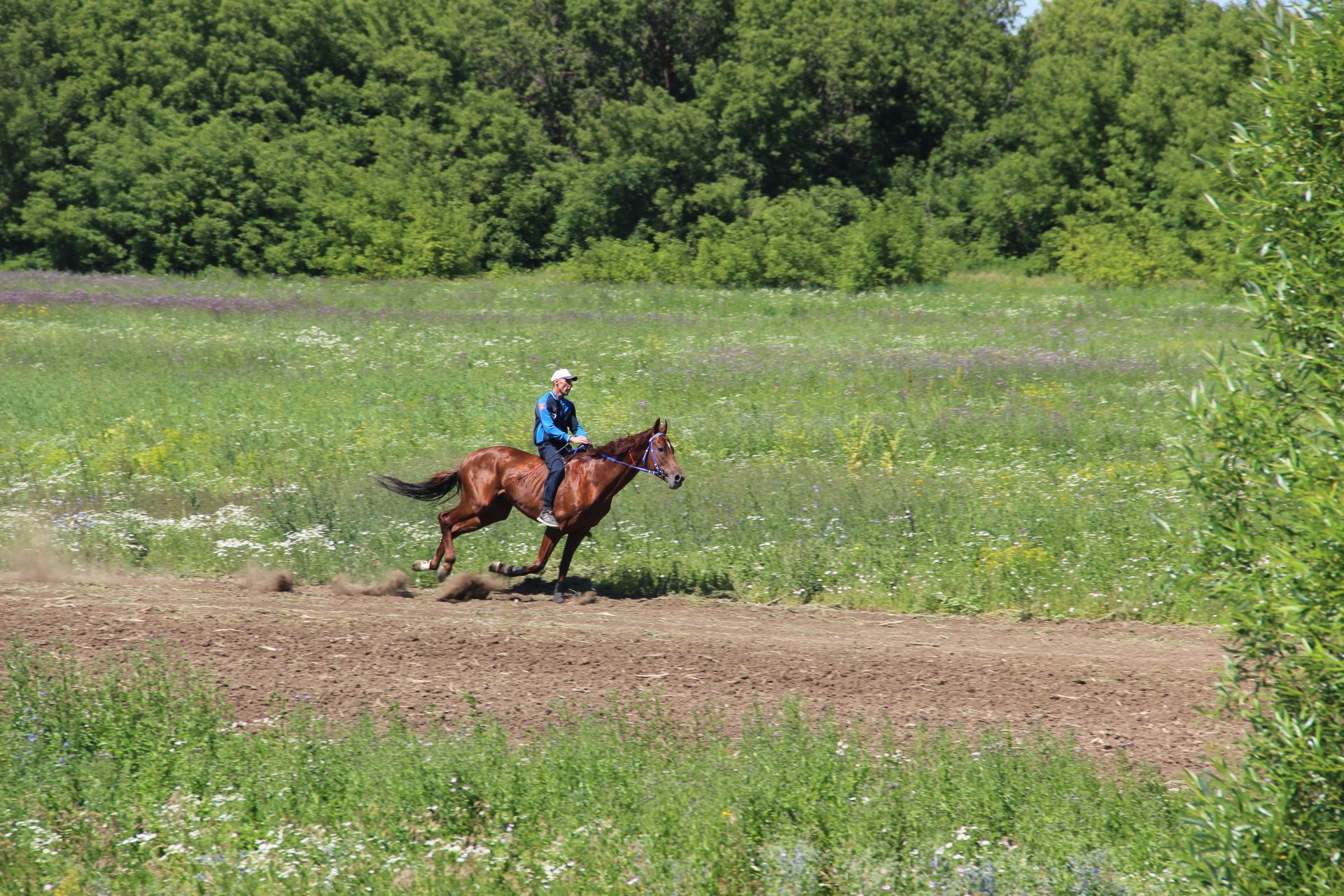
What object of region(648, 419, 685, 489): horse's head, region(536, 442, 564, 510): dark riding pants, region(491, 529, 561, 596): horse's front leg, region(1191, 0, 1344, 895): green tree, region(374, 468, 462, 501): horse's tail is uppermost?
region(1191, 0, 1344, 895): green tree

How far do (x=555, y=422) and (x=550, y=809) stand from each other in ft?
21.7

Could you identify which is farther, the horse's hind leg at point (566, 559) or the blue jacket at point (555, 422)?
the horse's hind leg at point (566, 559)

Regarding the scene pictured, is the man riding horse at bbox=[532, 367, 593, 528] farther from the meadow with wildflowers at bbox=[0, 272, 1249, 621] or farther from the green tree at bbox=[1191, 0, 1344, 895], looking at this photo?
the green tree at bbox=[1191, 0, 1344, 895]

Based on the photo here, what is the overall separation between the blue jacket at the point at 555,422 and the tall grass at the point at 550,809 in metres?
4.97

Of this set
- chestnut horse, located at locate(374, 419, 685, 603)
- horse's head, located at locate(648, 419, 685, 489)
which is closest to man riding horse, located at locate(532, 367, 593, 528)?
chestnut horse, located at locate(374, 419, 685, 603)

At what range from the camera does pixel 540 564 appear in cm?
1377

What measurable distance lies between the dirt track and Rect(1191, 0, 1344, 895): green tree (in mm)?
3309

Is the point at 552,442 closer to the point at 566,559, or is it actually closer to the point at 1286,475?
the point at 566,559

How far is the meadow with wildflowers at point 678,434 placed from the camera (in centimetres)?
1411

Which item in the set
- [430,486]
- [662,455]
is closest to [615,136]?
[430,486]

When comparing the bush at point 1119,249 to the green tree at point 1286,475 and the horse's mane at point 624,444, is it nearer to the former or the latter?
the horse's mane at point 624,444

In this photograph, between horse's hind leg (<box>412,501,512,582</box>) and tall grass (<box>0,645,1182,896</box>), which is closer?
tall grass (<box>0,645,1182,896</box>)

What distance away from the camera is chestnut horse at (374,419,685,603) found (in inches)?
515

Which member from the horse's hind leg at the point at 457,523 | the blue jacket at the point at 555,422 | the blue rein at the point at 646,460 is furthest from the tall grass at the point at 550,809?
the horse's hind leg at the point at 457,523
